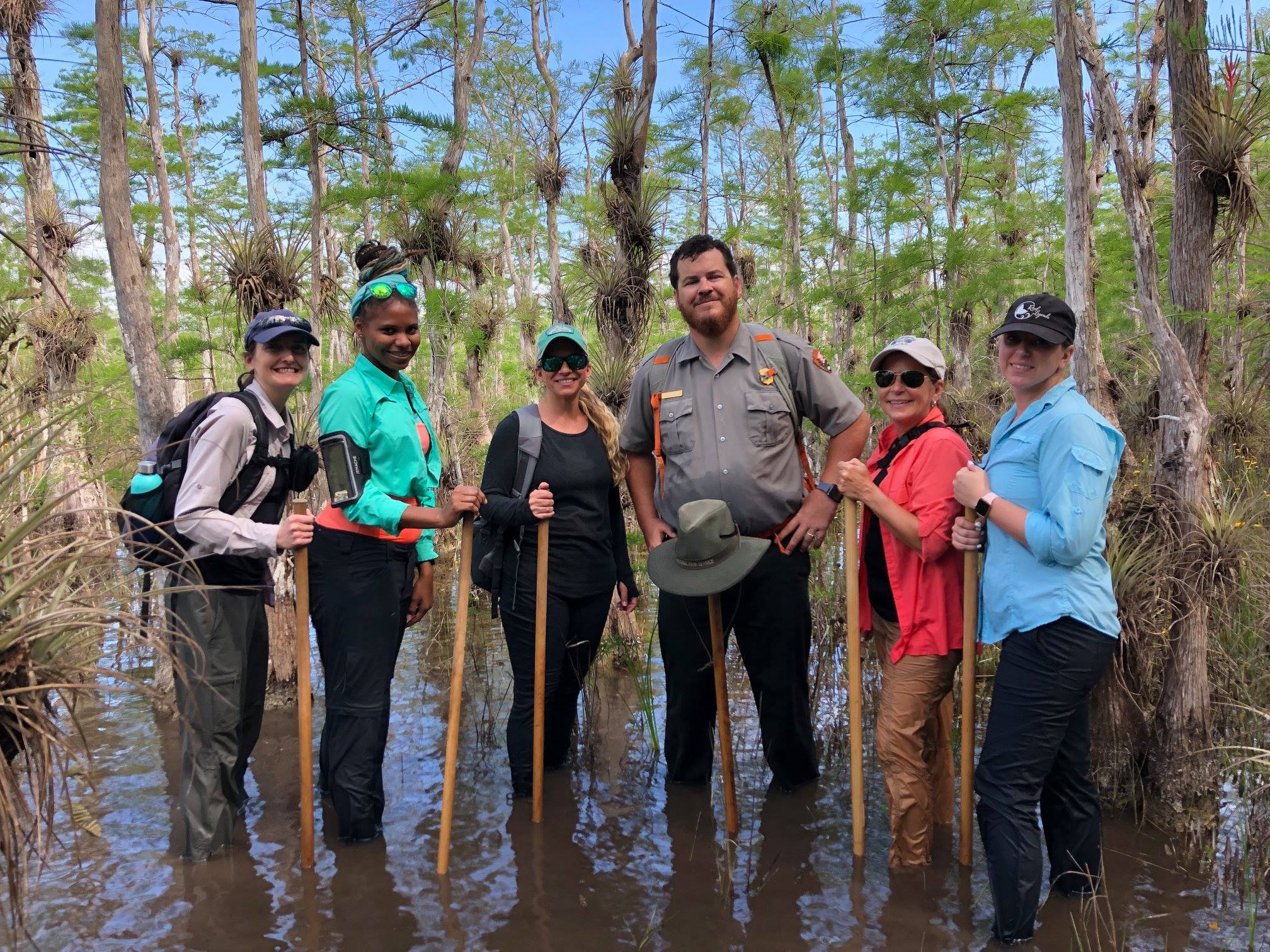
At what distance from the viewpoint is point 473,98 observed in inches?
1035

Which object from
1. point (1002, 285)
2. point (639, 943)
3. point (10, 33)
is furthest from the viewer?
point (1002, 285)

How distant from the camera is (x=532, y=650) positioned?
4156 millimetres

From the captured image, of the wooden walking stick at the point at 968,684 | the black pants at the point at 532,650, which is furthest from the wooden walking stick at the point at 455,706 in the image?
the wooden walking stick at the point at 968,684

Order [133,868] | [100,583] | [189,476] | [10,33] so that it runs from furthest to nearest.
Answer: [10,33] → [133,868] → [189,476] → [100,583]

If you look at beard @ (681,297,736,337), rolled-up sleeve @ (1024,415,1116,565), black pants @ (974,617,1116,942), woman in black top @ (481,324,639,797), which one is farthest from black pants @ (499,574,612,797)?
rolled-up sleeve @ (1024,415,1116,565)

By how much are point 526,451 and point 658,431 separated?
2.10ft

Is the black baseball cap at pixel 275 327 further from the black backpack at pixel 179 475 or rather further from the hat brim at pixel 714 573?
the hat brim at pixel 714 573

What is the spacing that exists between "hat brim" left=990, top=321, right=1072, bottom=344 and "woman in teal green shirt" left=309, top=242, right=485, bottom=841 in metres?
2.20

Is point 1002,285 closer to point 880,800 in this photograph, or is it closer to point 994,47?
point 994,47

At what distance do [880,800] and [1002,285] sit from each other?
38.0 ft

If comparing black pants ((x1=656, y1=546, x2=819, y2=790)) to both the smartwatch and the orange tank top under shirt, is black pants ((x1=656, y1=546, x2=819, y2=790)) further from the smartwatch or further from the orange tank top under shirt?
the orange tank top under shirt

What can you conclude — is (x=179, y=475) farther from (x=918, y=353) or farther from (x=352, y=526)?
(x=918, y=353)

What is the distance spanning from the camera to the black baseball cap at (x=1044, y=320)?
289 cm

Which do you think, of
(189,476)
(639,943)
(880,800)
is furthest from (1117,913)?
(189,476)
